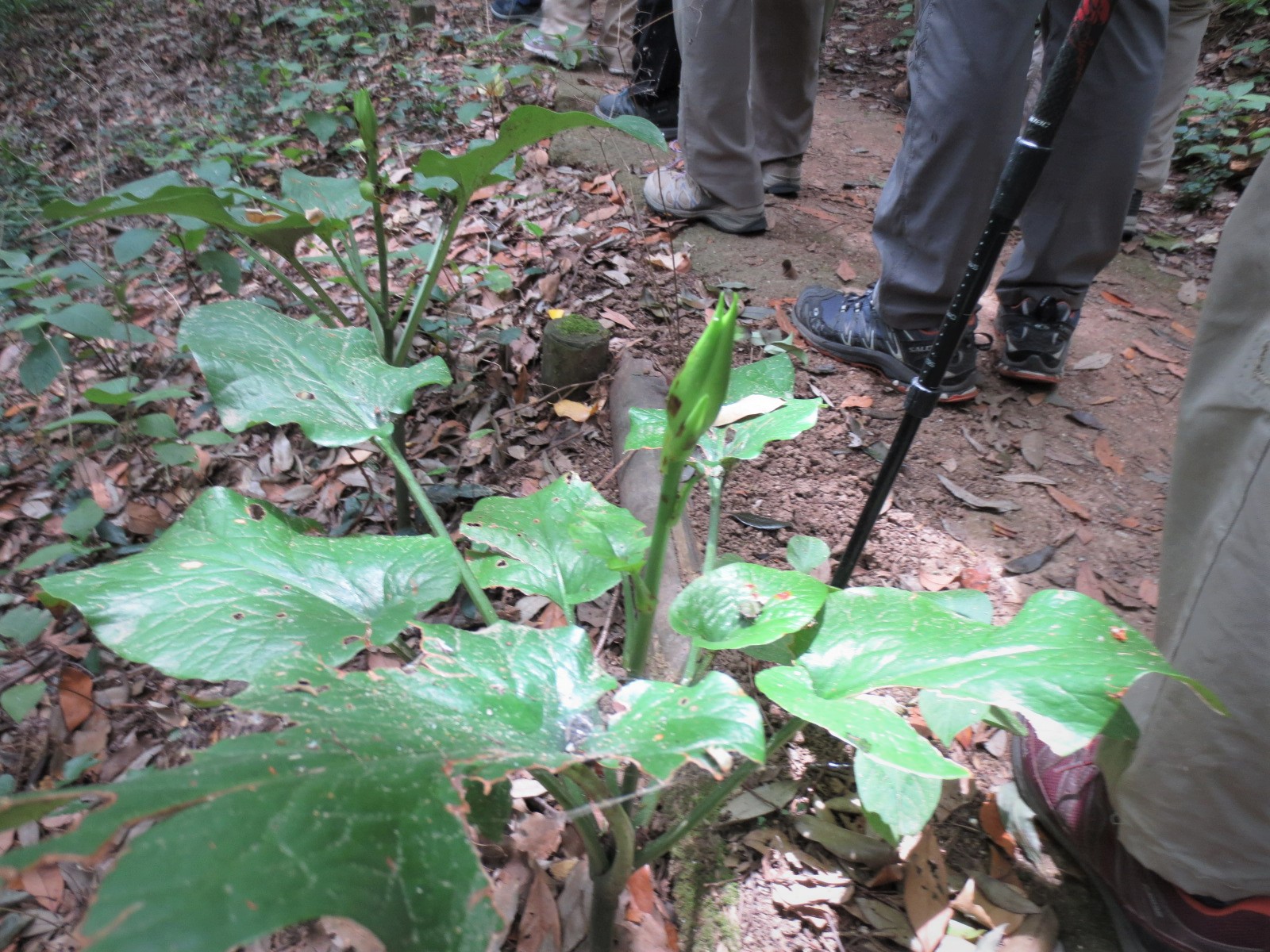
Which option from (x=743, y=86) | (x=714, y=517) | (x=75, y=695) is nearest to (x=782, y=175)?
(x=743, y=86)

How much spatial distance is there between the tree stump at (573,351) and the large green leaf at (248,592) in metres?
1.14

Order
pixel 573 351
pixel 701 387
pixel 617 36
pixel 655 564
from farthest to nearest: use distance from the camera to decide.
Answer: pixel 617 36 → pixel 573 351 → pixel 655 564 → pixel 701 387

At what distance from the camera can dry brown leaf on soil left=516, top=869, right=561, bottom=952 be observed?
1152mm

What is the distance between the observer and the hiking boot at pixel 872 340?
2.11 meters

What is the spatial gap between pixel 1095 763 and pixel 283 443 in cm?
234

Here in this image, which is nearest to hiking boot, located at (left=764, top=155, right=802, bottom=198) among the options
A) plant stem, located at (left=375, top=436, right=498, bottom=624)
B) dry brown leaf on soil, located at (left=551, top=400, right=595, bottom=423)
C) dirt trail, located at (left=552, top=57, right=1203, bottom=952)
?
dirt trail, located at (left=552, top=57, right=1203, bottom=952)

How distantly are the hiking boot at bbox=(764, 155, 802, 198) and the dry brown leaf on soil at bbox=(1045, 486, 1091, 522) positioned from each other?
194cm

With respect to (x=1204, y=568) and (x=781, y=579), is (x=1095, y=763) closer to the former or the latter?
(x=1204, y=568)

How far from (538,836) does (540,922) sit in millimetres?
140

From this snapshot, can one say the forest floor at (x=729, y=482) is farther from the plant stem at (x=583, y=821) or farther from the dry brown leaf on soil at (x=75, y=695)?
the plant stem at (x=583, y=821)

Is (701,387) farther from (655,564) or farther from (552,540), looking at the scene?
(552,540)

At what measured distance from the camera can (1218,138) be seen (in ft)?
12.0

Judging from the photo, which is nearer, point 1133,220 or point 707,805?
point 707,805

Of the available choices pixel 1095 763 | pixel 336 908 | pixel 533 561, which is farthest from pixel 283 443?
pixel 1095 763
